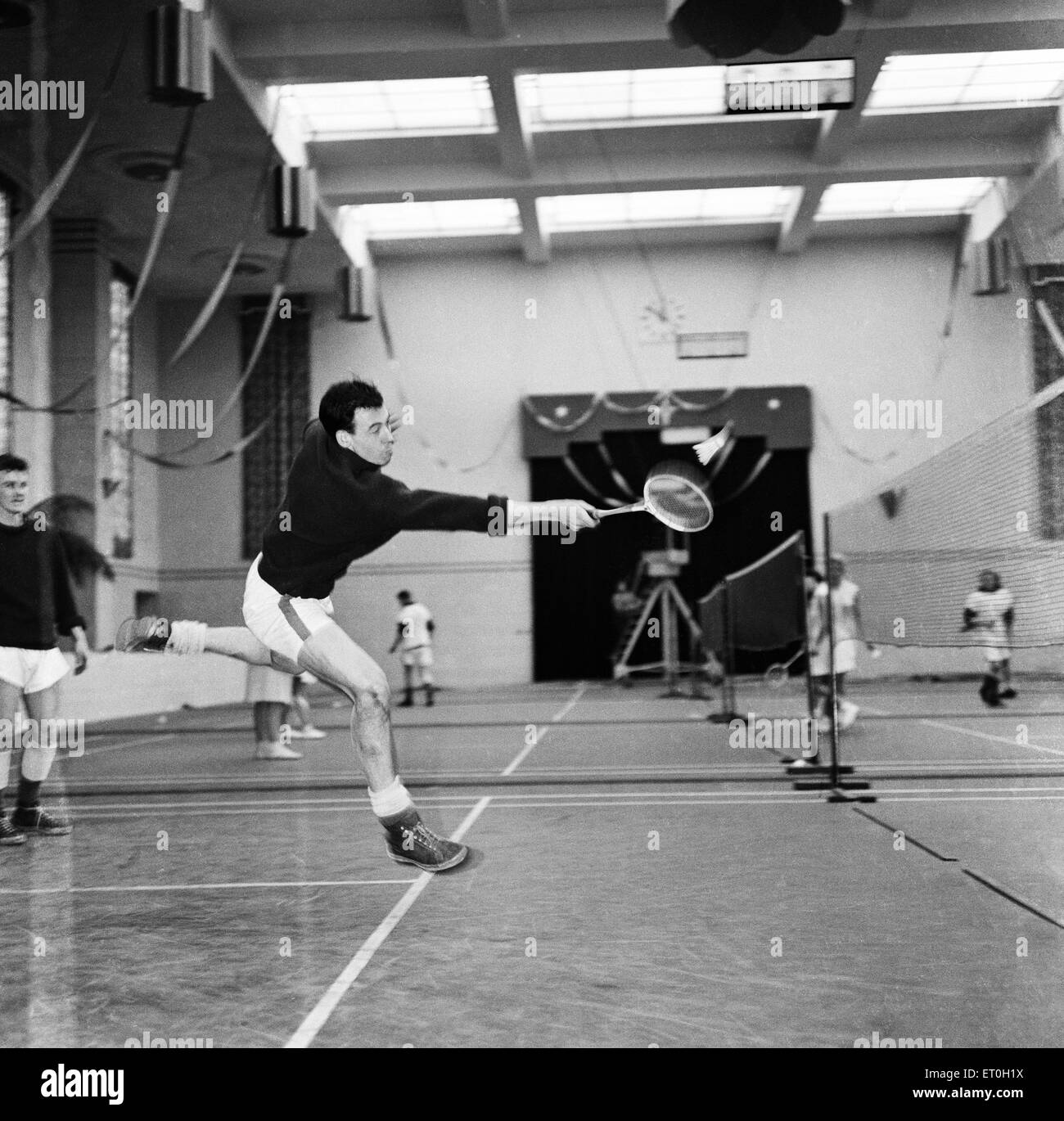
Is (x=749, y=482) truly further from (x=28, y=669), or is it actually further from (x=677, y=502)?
(x=677, y=502)

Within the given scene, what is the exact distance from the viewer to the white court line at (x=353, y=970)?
2.34 m

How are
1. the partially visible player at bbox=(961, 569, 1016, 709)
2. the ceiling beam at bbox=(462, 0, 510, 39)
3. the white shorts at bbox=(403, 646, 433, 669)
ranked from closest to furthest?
1. the partially visible player at bbox=(961, 569, 1016, 709)
2. the ceiling beam at bbox=(462, 0, 510, 39)
3. the white shorts at bbox=(403, 646, 433, 669)

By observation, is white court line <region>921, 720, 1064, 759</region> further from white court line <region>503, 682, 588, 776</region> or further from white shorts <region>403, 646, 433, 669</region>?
white shorts <region>403, 646, 433, 669</region>

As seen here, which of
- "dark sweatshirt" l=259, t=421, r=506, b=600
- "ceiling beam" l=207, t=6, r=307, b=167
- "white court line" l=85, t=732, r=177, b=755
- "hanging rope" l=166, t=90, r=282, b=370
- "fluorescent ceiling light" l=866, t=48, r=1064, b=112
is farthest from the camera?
"ceiling beam" l=207, t=6, r=307, b=167

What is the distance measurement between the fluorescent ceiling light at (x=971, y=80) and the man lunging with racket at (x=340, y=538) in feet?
15.9

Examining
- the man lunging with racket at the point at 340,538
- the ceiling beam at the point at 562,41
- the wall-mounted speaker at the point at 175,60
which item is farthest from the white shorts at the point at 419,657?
the man lunging with racket at the point at 340,538

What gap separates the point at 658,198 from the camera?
16.7 meters

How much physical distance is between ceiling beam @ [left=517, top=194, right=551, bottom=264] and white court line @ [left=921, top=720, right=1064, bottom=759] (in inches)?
364

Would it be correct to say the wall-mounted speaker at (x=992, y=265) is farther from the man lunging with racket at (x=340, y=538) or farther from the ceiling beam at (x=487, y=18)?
the man lunging with racket at (x=340, y=538)

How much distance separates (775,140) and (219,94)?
660cm

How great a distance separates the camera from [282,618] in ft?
11.4

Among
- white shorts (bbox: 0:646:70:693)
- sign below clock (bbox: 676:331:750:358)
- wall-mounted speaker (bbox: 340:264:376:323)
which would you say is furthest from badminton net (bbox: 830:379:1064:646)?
sign below clock (bbox: 676:331:750:358)

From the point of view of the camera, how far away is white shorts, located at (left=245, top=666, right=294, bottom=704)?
7.45 meters
